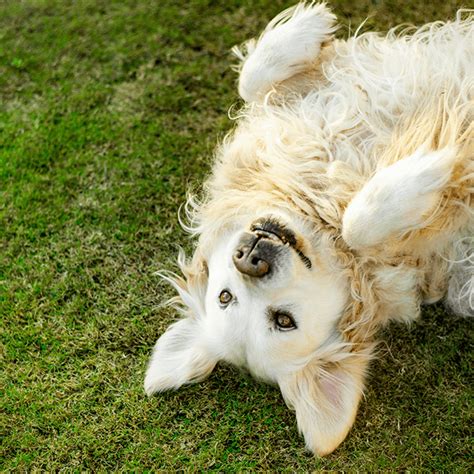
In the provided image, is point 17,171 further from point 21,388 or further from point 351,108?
point 351,108

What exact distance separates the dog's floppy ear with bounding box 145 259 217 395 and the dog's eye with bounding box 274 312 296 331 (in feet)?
1.65

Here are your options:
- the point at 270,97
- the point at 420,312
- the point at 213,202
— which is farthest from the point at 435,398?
the point at 270,97

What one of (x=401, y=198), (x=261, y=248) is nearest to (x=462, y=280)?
(x=401, y=198)

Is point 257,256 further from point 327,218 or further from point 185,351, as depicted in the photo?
point 185,351

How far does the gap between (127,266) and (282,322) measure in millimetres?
1187

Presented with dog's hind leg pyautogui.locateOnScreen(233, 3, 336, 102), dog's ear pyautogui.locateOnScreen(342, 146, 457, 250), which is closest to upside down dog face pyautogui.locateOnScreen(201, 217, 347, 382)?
dog's ear pyautogui.locateOnScreen(342, 146, 457, 250)

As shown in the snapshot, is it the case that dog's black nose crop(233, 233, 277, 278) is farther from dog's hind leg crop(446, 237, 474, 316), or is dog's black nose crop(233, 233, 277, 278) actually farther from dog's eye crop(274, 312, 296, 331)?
dog's hind leg crop(446, 237, 474, 316)

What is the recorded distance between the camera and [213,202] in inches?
125

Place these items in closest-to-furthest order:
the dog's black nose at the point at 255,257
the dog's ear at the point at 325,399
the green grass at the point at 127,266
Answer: the dog's black nose at the point at 255,257 → the dog's ear at the point at 325,399 → the green grass at the point at 127,266

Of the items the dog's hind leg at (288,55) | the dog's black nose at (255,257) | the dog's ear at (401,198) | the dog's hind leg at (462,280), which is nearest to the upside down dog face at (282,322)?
the dog's black nose at (255,257)

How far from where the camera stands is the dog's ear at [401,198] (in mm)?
2664

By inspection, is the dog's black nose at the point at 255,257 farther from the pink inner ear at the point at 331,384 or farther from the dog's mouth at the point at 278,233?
the pink inner ear at the point at 331,384

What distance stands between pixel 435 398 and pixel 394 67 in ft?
5.33

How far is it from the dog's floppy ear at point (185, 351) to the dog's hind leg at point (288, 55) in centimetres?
97
